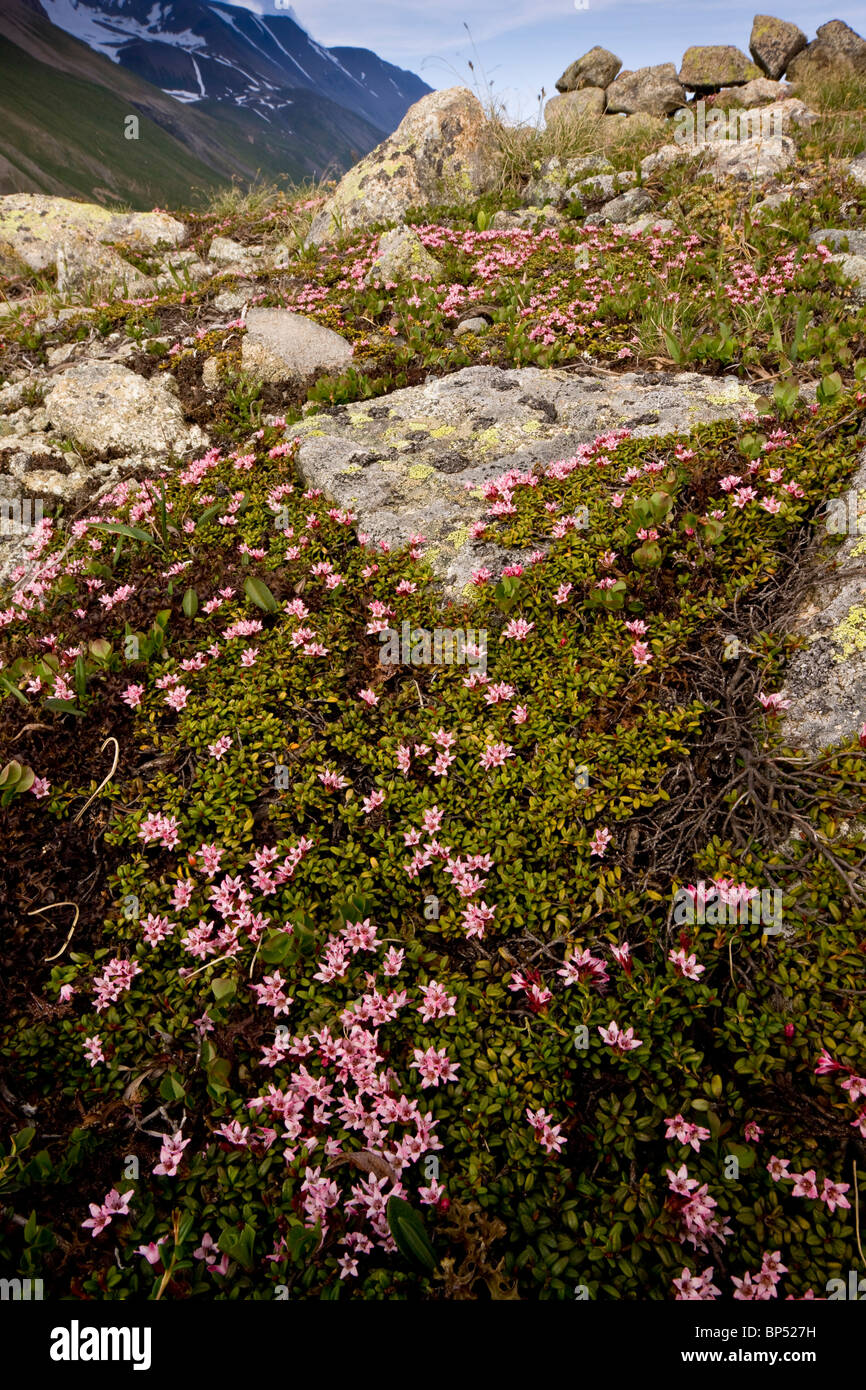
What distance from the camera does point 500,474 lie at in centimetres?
616

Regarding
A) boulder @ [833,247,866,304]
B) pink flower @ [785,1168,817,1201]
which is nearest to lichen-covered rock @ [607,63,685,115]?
boulder @ [833,247,866,304]

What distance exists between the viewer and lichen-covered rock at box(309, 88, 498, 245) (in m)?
14.3

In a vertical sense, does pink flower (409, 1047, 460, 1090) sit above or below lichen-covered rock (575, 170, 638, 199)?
below

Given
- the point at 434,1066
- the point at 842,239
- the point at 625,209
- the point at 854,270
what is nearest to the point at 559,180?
the point at 625,209

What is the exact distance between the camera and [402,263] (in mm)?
11195

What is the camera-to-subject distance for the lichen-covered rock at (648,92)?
2352 centimetres

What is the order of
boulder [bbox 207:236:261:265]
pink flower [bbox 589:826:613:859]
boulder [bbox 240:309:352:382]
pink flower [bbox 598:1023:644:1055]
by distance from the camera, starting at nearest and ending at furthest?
pink flower [bbox 598:1023:644:1055]
pink flower [bbox 589:826:613:859]
boulder [bbox 240:309:352:382]
boulder [bbox 207:236:261:265]

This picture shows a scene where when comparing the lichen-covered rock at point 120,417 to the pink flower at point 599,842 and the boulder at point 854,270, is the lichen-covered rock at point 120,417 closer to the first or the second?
the pink flower at point 599,842

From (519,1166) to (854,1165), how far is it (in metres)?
1.30

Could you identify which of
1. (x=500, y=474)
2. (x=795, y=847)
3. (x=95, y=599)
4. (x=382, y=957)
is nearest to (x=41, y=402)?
(x=95, y=599)

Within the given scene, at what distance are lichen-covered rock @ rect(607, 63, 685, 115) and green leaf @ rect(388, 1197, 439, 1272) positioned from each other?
30.8 m

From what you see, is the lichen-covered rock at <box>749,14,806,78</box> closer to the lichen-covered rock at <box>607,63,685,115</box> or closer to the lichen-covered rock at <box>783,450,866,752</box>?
the lichen-covered rock at <box>607,63,685,115</box>

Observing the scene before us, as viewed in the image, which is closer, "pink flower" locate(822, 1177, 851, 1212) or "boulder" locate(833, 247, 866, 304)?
"pink flower" locate(822, 1177, 851, 1212)

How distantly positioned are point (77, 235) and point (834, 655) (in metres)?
19.3
